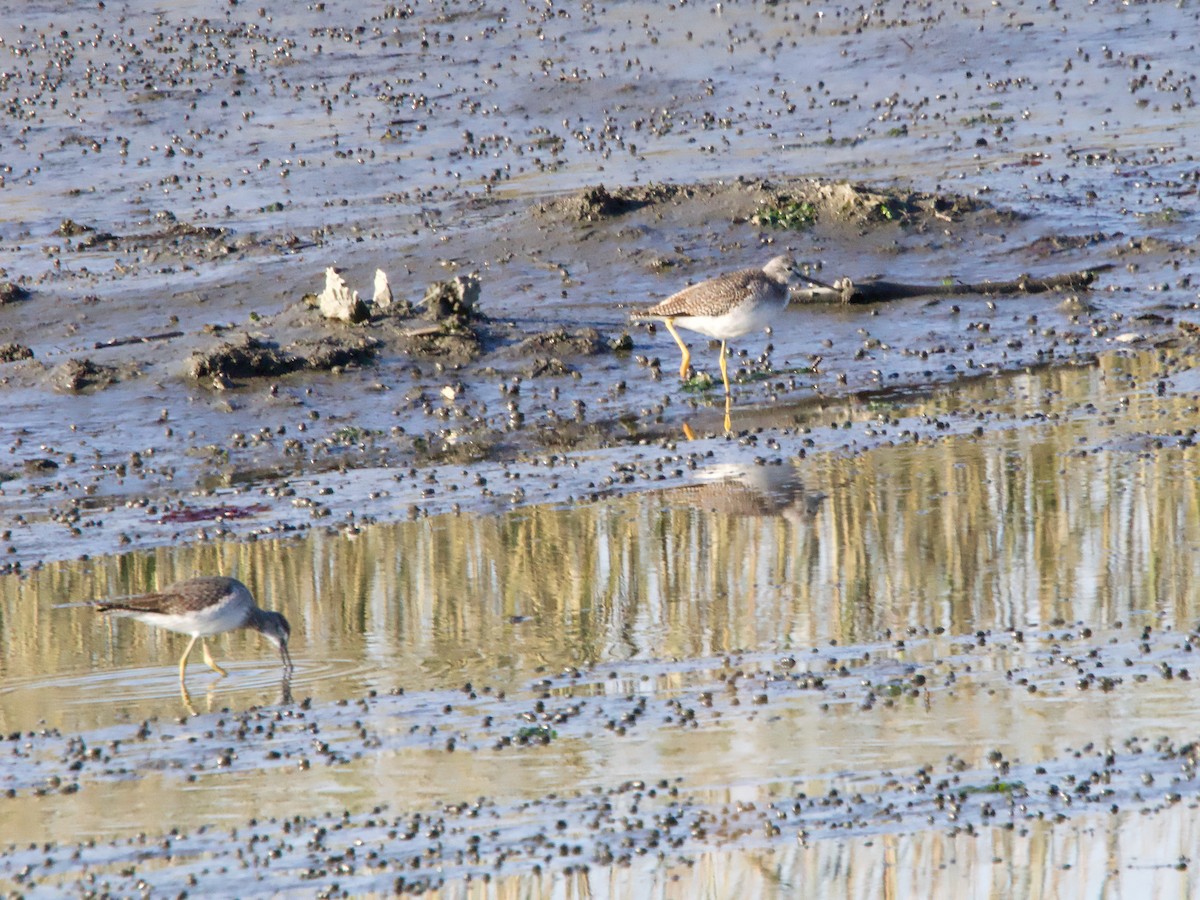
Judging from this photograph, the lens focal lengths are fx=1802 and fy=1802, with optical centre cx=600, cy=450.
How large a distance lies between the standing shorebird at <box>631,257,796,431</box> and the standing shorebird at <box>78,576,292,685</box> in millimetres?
5549

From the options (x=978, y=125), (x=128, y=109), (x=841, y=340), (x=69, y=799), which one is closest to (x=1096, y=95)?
(x=978, y=125)

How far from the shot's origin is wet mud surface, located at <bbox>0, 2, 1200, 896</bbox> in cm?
665

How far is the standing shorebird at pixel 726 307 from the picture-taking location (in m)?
13.7

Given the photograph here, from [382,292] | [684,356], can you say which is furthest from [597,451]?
[382,292]

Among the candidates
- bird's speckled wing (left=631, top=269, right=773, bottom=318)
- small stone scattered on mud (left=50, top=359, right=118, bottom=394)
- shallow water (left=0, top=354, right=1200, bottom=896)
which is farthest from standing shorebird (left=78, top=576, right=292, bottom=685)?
bird's speckled wing (left=631, top=269, right=773, bottom=318)

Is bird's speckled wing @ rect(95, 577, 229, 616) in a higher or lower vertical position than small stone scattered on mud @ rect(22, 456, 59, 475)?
higher

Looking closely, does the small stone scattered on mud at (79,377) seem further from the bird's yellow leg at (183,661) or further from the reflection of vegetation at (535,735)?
the reflection of vegetation at (535,735)

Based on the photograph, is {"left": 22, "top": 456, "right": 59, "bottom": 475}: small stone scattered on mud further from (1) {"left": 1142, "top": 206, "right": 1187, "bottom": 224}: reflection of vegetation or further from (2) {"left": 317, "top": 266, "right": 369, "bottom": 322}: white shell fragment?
(1) {"left": 1142, "top": 206, "right": 1187, "bottom": 224}: reflection of vegetation

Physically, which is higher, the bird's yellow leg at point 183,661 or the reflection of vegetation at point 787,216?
the reflection of vegetation at point 787,216

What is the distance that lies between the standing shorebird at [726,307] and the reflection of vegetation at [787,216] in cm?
282

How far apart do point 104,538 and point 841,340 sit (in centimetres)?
664

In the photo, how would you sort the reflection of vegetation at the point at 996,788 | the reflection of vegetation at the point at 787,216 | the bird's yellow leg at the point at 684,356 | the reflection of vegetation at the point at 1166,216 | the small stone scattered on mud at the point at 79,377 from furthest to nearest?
1. the reflection of vegetation at the point at 1166,216
2. the reflection of vegetation at the point at 787,216
3. the bird's yellow leg at the point at 684,356
4. the small stone scattered on mud at the point at 79,377
5. the reflection of vegetation at the point at 996,788

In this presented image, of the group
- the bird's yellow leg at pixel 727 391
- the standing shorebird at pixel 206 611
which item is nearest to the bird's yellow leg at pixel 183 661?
the standing shorebird at pixel 206 611

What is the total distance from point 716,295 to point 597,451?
209cm
